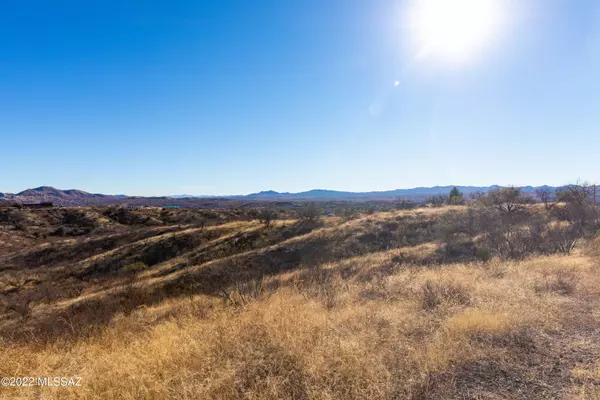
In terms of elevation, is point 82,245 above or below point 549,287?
below

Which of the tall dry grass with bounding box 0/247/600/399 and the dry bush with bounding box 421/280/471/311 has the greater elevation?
the tall dry grass with bounding box 0/247/600/399

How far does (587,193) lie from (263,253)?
28.0 m

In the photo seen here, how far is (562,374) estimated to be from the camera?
3.47 meters

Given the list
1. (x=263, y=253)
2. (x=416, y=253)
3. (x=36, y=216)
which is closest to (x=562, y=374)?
(x=416, y=253)

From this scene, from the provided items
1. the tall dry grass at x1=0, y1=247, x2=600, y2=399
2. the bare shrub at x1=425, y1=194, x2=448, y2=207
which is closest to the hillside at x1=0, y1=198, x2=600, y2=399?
the tall dry grass at x1=0, y1=247, x2=600, y2=399

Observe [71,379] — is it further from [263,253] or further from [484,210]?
[484,210]

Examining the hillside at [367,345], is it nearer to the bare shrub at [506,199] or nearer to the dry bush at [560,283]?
the dry bush at [560,283]
